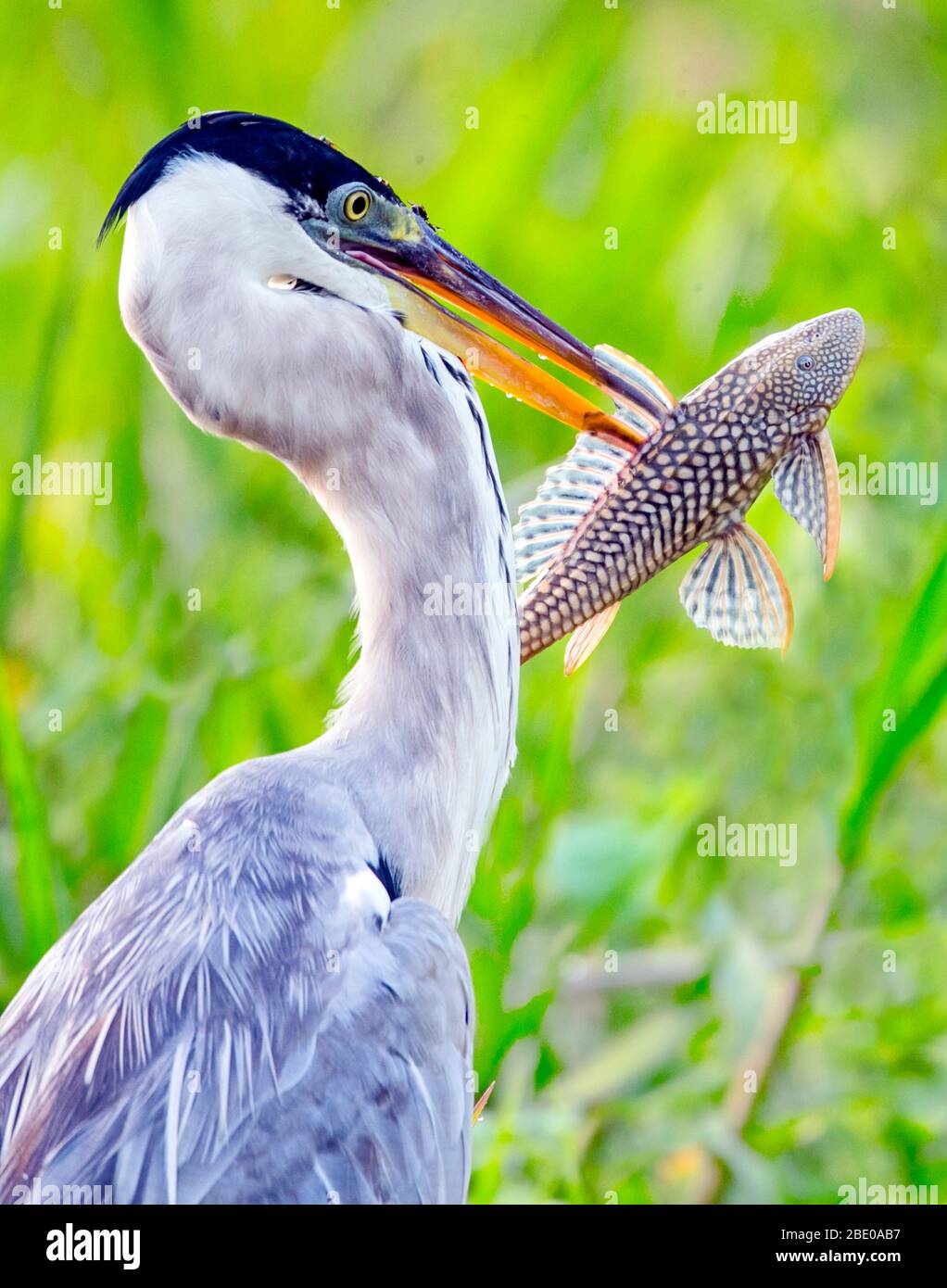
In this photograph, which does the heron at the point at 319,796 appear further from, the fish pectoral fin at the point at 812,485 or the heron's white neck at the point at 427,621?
the fish pectoral fin at the point at 812,485

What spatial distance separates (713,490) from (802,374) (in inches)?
4.9

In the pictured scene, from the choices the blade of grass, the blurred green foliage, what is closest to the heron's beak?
the blurred green foliage

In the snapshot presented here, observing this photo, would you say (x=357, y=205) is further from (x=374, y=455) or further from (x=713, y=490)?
(x=713, y=490)

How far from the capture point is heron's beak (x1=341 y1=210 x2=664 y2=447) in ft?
4.14

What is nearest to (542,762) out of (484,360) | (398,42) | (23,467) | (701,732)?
(701,732)

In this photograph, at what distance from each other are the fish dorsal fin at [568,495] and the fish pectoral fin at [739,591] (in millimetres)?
117

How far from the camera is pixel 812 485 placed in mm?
1242

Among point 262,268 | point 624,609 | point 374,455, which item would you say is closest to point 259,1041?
point 374,455

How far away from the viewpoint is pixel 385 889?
1189 mm

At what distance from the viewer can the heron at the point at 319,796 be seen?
3.50ft

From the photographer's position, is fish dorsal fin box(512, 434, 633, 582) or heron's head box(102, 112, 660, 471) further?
fish dorsal fin box(512, 434, 633, 582)

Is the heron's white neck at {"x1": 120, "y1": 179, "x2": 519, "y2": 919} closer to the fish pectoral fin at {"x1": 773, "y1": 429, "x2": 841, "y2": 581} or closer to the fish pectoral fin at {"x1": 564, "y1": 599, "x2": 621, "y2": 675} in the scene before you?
the fish pectoral fin at {"x1": 564, "y1": 599, "x2": 621, "y2": 675}

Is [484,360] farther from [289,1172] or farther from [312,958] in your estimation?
[289,1172]
